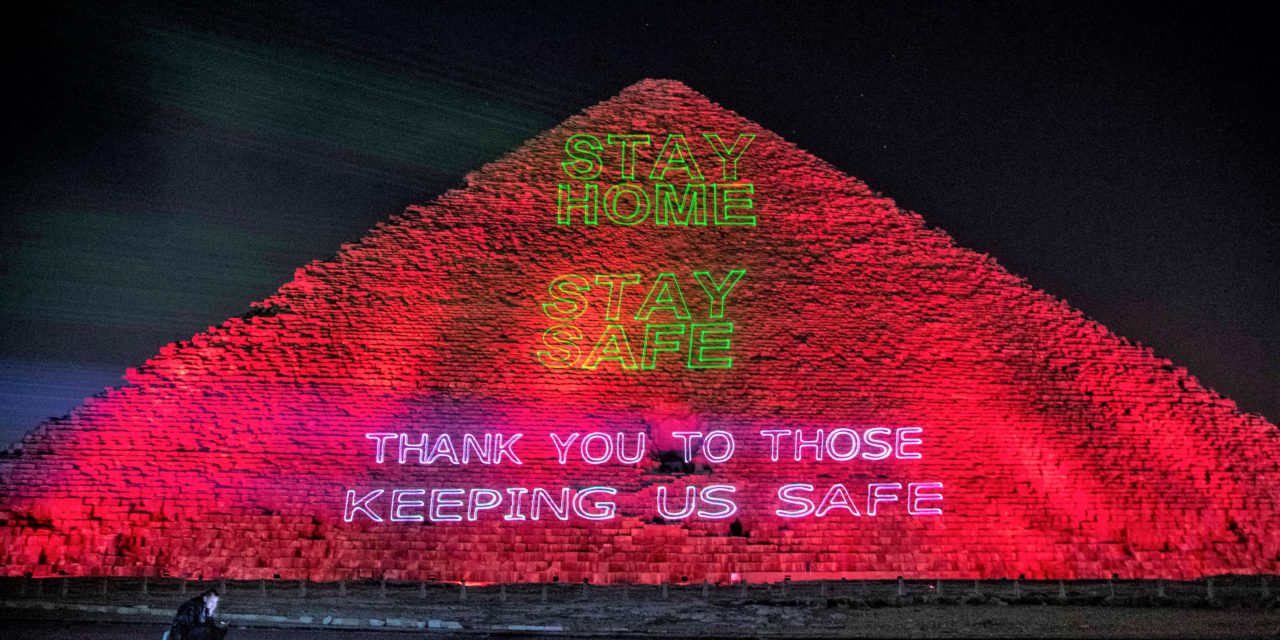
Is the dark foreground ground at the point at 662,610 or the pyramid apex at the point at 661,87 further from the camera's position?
the pyramid apex at the point at 661,87

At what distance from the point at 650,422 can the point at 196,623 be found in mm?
6647

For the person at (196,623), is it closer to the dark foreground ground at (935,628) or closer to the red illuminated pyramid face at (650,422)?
the dark foreground ground at (935,628)

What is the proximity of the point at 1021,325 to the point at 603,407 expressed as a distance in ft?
17.6

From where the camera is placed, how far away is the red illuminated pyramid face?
9961 mm

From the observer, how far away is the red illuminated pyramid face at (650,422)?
392 inches

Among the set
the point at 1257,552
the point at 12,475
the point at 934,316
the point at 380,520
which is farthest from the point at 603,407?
the point at 1257,552

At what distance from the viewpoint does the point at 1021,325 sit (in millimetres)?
12469

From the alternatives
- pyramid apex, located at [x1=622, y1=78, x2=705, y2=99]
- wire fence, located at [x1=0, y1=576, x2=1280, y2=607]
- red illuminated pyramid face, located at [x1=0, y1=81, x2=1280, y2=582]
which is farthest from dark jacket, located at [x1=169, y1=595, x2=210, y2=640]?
pyramid apex, located at [x1=622, y1=78, x2=705, y2=99]

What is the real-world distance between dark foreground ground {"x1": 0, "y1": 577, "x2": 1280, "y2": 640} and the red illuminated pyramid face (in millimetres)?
269

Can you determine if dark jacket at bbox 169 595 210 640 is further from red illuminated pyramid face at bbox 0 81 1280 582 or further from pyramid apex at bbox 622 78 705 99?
pyramid apex at bbox 622 78 705 99

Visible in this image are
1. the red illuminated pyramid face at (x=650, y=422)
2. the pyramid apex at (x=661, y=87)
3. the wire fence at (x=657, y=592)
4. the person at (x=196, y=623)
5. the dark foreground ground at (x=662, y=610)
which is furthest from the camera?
the pyramid apex at (x=661, y=87)

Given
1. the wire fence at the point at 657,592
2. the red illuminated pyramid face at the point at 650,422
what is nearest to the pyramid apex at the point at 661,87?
the red illuminated pyramid face at the point at 650,422

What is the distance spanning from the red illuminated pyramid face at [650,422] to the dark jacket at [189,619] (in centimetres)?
490

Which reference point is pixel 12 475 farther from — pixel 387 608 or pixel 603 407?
pixel 603 407
